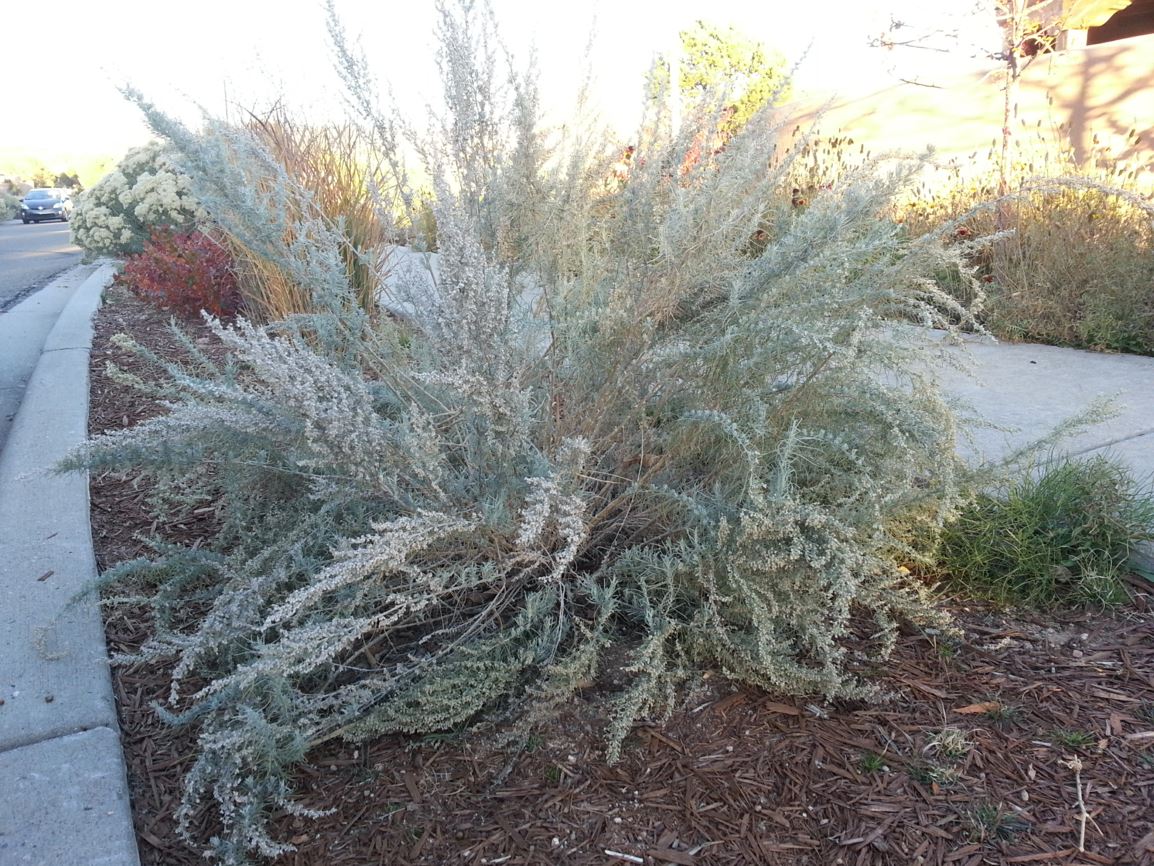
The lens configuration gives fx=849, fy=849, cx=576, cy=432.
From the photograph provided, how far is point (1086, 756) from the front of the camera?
1.91m

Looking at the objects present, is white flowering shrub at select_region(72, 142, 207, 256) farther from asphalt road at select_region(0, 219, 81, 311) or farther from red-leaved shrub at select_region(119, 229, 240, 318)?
red-leaved shrub at select_region(119, 229, 240, 318)

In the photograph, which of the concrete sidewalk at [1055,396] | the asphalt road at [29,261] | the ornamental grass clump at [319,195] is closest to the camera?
the concrete sidewalk at [1055,396]

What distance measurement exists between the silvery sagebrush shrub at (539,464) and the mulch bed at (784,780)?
0.09m

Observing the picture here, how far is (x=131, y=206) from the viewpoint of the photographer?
12.6 metres

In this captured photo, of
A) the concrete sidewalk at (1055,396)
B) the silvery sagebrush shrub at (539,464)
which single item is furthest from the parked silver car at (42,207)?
the silvery sagebrush shrub at (539,464)

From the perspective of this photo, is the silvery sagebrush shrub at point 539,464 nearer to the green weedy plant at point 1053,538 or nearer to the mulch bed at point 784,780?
the mulch bed at point 784,780

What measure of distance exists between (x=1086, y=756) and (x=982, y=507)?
98 cm

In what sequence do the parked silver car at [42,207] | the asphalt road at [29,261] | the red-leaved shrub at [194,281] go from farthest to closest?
the parked silver car at [42,207] → the asphalt road at [29,261] → the red-leaved shrub at [194,281]

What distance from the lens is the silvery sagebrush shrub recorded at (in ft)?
6.31

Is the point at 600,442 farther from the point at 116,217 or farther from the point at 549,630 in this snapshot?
the point at 116,217

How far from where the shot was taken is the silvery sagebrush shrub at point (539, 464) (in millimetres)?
1925

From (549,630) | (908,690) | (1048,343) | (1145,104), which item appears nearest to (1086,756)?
(908,690)

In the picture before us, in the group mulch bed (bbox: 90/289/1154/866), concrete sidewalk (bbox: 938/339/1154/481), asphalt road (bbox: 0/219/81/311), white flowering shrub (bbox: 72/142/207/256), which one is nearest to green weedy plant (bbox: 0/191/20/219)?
asphalt road (bbox: 0/219/81/311)

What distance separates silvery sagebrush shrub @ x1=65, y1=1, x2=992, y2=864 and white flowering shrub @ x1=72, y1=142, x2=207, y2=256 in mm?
9988
